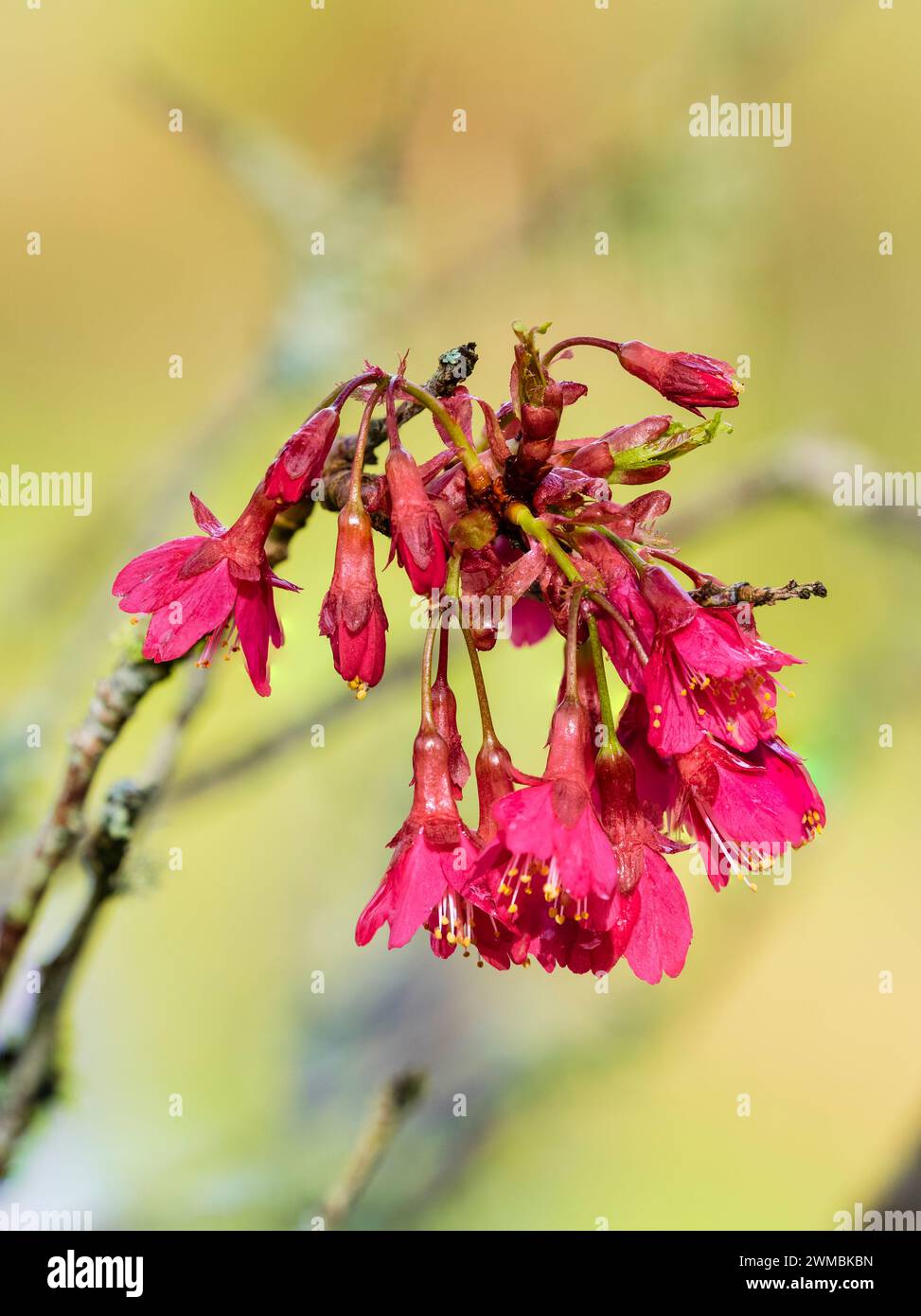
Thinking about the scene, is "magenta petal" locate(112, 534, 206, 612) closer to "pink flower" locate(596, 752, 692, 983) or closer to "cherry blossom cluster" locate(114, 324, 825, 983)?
"cherry blossom cluster" locate(114, 324, 825, 983)

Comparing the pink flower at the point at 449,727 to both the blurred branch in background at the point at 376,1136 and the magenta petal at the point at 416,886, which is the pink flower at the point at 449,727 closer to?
the magenta petal at the point at 416,886

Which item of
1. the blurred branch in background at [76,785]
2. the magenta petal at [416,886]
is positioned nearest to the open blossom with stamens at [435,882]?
the magenta petal at [416,886]

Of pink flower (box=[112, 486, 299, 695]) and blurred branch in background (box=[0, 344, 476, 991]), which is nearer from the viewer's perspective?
pink flower (box=[112, 486, 299, 695])

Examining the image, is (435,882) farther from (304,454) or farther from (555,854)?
(304,454)

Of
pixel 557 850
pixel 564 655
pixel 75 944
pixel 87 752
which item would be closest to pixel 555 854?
pixel 557 850

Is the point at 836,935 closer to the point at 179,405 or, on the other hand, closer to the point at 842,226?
the point at 842,226

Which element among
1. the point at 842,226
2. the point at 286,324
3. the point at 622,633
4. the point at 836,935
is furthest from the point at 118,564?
the point at 842,226

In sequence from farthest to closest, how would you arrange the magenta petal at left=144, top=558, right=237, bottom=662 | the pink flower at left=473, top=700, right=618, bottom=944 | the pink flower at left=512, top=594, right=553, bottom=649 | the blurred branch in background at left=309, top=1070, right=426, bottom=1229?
the blurred branch in background at left=309, top=1070, right=426, bottom=1229, the pink flower at left=512, top=594, right=553, bottom=649, the magenta petal at left=144, top=558, right=237, bottom=662, the pink flower at left=473, top=700, right=618, bottom=944

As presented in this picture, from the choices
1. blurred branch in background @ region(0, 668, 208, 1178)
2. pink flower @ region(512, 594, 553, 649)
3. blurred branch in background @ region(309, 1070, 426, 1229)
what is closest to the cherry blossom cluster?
pink flower @ region(512, 594, 553, 649)
